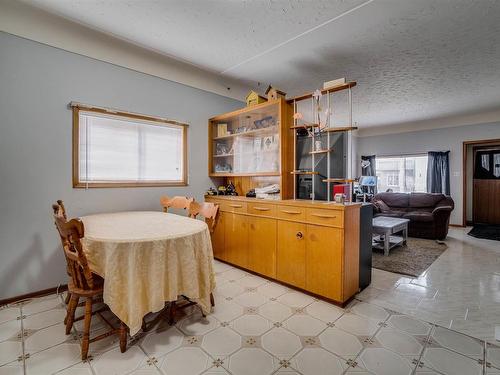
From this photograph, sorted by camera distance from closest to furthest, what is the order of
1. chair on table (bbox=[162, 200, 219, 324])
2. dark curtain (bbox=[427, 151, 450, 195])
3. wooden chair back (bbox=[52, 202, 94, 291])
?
wooden chair back (bbox=[52, 202, 94, 291]), chair on table (bbox=[162, 200, 219, 324]), dark curtain (bbox=[427, 151, 450, 195])

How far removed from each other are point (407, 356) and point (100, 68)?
381cm

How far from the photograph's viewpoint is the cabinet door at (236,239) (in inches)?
123

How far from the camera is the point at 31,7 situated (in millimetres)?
2262

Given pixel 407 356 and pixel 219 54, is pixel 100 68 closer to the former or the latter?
pixel 219 54

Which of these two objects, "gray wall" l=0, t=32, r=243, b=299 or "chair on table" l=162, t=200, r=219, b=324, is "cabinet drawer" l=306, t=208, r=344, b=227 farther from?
"gray wall" l=0, t=32, r=243, b=299

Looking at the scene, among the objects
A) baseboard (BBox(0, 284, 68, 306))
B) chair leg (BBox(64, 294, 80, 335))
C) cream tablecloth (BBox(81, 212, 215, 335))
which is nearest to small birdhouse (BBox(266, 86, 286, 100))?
cream tablecloth (BBox(81, 212, 215, 335))

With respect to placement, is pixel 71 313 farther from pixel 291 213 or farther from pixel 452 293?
pixel 452 293

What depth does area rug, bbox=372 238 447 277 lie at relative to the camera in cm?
329

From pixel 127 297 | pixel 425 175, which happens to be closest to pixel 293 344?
pixel 127 297

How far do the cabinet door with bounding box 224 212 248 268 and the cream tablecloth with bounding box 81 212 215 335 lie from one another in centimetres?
111

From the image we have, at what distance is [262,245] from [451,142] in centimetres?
609

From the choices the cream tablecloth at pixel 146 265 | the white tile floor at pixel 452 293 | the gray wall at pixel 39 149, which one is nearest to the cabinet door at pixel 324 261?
the white tile floor at pixel 452 293

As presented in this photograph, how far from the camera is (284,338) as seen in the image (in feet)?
6.08

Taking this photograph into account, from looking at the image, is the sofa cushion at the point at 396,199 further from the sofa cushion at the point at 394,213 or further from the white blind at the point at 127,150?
the white blind at the point at 127,150
